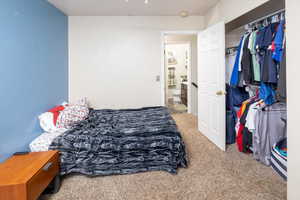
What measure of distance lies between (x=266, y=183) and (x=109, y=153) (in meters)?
1.75

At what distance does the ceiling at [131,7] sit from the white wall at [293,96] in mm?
1898

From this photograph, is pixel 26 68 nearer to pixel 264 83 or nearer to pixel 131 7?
pixel 131 7

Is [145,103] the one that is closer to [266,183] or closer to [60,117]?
[60,117]

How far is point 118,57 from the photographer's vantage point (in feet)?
11.8

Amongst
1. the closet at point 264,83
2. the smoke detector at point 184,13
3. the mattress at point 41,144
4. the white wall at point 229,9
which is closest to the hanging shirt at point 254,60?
the closet at point 264,83

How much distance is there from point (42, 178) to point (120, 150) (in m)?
0.80

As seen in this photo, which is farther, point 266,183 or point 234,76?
point 234,76

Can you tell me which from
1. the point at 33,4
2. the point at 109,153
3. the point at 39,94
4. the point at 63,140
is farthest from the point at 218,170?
the point at 33,4

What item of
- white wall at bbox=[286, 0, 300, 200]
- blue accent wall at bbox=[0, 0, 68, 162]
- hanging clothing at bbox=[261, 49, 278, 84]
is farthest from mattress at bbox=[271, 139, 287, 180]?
blue accent wall at bbox=[0, 0, 68, 162]

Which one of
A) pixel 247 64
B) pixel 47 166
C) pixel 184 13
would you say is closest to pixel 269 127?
pixel 247 64

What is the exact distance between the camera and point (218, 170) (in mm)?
2188

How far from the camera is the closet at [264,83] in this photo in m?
2.01

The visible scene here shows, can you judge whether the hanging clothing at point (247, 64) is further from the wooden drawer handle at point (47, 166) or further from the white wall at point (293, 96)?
the wooden drawer handle at point (47, 166)

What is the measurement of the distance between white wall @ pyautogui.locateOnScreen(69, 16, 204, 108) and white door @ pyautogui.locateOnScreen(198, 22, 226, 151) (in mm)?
814
